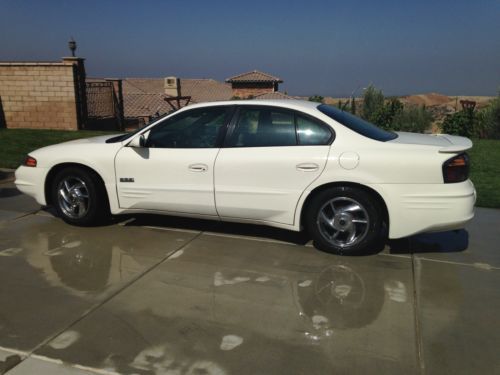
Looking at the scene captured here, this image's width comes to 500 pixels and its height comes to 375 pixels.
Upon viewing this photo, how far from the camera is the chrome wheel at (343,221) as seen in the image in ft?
14.8

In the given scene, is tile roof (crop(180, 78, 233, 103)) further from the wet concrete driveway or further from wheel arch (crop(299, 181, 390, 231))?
wheel arch (crop(299, 181, 390, 231))

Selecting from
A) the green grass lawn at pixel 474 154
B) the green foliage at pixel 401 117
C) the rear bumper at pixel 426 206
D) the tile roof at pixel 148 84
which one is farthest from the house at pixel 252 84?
the rear bumper at pixel 426 206

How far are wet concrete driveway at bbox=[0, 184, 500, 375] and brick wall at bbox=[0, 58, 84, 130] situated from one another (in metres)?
11.9

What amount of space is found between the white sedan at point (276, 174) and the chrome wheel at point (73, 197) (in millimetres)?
12

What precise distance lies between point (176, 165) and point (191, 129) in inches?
17.0

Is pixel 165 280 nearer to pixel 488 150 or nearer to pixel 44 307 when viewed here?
pixel 44 307

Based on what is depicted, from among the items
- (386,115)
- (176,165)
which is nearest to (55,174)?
(176,165)

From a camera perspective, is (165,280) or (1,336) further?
(165,280)

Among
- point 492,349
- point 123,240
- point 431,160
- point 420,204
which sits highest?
point 431,160

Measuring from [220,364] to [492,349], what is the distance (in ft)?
5.76

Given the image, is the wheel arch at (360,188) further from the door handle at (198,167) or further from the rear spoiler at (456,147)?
the door handle at (198,167)

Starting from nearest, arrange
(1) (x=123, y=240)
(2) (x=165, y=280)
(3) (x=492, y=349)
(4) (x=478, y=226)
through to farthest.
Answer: (3) (x=492, y=349) < (2) (x=165, y=280) < (1) (x=123, y=240) < (4) (x=478, y=226)

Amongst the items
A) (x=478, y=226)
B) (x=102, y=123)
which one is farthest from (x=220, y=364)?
(x=102, y=123)

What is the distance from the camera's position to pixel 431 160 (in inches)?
165
